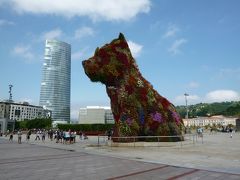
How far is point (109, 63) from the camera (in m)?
25.0

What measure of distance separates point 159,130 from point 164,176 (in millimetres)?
13501

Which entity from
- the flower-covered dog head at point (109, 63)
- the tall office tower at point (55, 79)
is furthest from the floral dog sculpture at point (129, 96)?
the tall office tower at point (55, 79)

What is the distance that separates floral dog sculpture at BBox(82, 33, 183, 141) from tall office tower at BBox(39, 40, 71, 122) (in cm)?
16606

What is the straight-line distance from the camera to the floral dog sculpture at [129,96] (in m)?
24.0

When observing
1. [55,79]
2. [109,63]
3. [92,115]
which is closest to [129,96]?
[109,63]

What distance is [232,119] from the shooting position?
189 meters

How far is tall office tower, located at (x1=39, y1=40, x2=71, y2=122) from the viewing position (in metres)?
188

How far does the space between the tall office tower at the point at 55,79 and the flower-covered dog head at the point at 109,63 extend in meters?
166

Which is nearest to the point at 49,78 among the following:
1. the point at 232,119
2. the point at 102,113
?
the point at 102,113

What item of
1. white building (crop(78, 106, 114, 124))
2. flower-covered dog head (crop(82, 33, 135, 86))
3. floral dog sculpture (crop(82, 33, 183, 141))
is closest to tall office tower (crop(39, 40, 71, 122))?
white building (crop(78, 106, 114, 124))

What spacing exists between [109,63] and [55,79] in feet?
549

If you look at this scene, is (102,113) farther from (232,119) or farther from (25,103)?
(232,119)

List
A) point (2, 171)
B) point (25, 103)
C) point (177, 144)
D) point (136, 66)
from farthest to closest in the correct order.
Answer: point (25, 103), point (136, 66), point (177, 144), point (2, 171)

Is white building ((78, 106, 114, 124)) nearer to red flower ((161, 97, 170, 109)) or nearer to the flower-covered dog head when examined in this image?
red flower ((161, 97, 170, 109))
